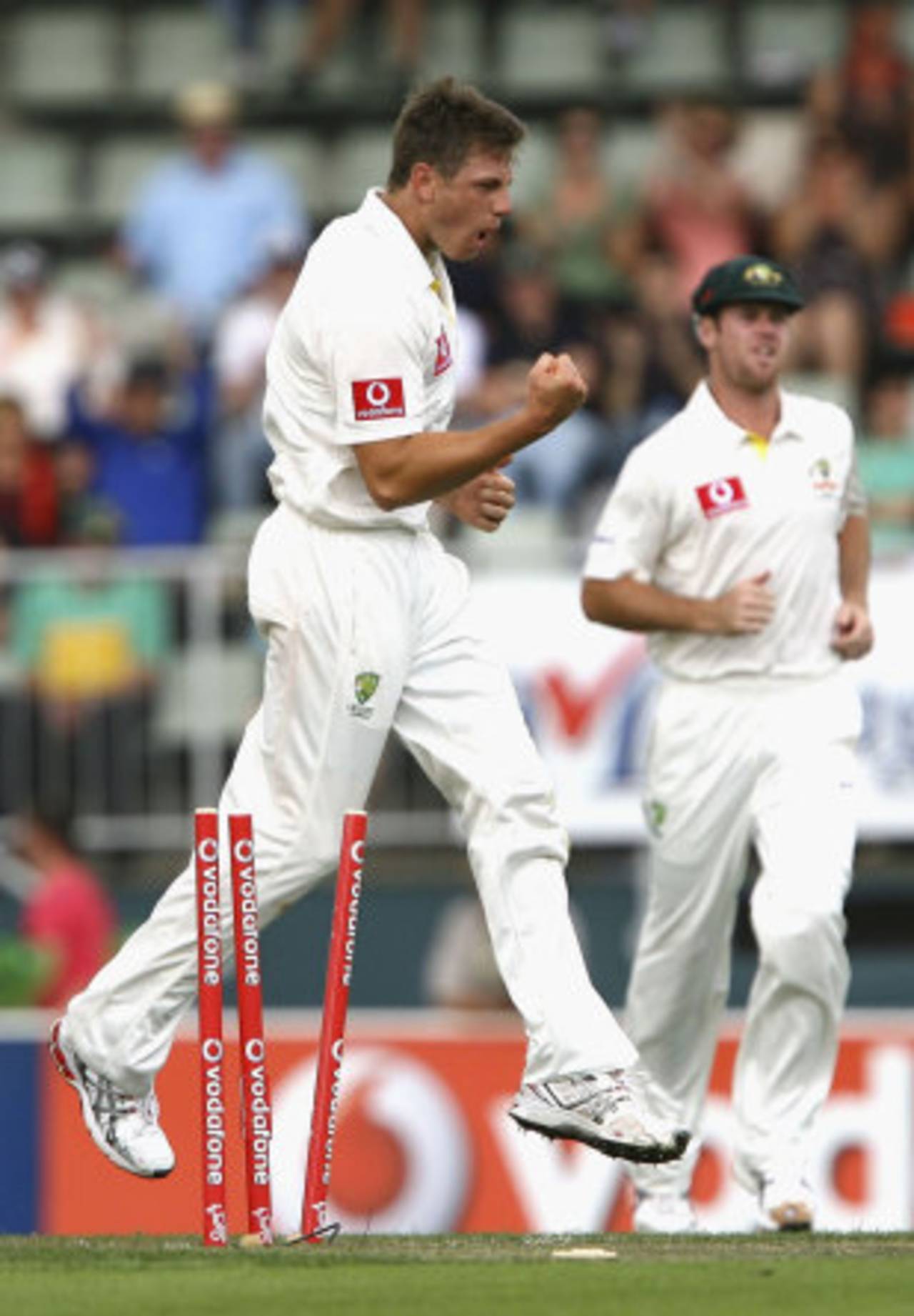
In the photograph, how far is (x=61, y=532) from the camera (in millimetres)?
15398

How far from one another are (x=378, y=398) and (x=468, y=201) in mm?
499

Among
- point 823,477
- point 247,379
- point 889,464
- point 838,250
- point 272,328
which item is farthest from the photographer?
point 272,328

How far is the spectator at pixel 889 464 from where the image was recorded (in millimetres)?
14102

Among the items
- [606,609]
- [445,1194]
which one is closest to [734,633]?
[606,609]

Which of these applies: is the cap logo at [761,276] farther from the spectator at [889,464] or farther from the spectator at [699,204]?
the spectator at [699,204]

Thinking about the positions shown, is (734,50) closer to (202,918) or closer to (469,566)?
(469,566)

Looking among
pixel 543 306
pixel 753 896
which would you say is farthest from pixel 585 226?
pixel 753 896

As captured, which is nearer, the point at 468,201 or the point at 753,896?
the point at 468,201

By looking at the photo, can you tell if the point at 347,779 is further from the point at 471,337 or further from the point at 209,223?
the point at 209,223

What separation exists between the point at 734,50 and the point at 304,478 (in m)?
11.4

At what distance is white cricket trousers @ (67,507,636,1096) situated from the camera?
746 centimetres

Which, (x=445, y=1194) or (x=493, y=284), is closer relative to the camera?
(x=445, y=1194)

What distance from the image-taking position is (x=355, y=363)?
7.36m

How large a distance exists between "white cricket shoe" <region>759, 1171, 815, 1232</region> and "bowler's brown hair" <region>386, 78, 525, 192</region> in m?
2.73
